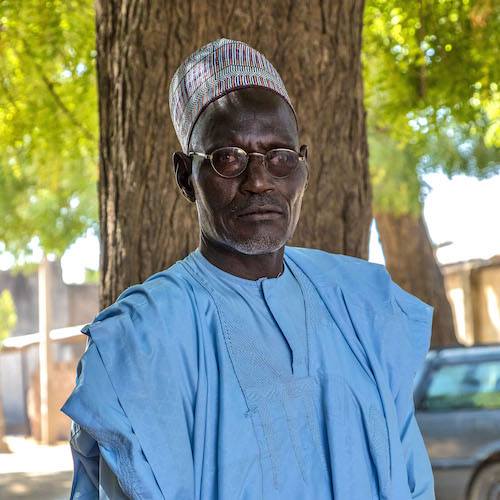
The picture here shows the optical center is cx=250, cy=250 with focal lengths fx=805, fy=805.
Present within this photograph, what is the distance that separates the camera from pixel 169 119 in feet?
10.4

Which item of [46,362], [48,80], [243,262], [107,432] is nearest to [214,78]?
[243,262]

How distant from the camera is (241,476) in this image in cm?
185

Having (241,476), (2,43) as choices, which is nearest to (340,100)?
(241,476)

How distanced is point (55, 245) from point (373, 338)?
1081 centimetres

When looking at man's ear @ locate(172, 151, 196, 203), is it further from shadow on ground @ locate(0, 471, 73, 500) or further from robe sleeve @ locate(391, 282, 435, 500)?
shadow on ground @ locate(0, 471, 73, 500)

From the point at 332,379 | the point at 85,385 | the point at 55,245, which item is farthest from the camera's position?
the point at 55,245

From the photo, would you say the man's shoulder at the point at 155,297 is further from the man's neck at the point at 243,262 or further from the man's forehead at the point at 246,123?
the man's forehead at the point at 246,123

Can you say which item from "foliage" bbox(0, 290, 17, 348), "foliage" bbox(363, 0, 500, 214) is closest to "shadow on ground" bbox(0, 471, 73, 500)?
"foliage" bbox(0, 290, 17, 348)

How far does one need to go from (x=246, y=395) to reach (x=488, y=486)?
194 inches

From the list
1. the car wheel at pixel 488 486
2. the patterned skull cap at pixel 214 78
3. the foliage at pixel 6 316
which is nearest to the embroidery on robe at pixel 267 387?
the patterned skull cap at pixel 214 78

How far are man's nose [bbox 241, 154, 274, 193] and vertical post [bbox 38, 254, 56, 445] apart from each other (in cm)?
1616

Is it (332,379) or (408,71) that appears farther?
(408,71)

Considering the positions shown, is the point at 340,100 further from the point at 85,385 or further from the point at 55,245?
the point at 55,245

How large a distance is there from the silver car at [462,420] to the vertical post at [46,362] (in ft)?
41.1
